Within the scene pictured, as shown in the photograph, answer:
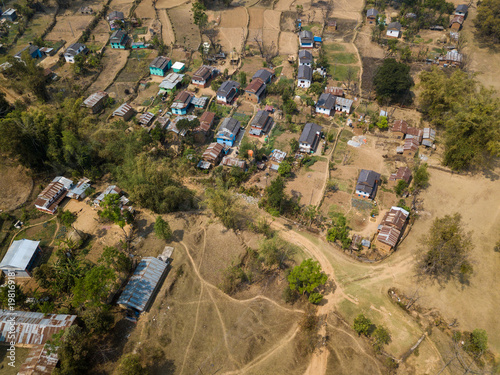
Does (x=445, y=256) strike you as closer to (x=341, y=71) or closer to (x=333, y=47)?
(x=341, y=71)

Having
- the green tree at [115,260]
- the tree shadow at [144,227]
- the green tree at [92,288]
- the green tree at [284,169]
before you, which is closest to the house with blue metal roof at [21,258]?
the green tree at [115,260]

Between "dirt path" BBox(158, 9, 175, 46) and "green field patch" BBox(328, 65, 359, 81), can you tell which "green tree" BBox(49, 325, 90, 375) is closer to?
"green field patch" BBox(328, 65, 359, 81)

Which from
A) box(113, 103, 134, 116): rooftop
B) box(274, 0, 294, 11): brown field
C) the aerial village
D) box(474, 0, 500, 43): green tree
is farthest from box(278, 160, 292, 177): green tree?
box(474, 0, 500, 43): green tree

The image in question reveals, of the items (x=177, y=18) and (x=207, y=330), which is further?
(x=177, y=18)

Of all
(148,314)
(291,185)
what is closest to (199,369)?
(148,314)

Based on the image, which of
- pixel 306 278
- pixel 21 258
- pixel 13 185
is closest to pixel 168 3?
pixel 13 185

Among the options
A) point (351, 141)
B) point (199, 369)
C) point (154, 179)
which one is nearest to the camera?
point (199, 369)

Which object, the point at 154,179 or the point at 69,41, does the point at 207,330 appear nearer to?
the point at 154,179
